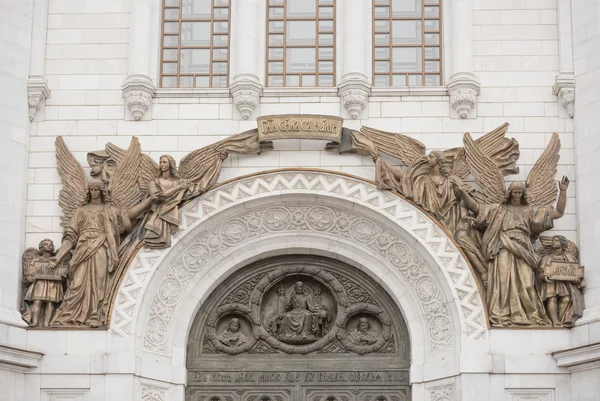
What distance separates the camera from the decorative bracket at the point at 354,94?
22656 mm

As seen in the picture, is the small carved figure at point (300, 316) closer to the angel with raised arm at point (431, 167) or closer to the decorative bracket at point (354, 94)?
the angel with raised arm at point (431, 167)

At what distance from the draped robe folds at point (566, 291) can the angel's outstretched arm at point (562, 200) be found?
2.22ft

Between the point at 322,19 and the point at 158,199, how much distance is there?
4590mm

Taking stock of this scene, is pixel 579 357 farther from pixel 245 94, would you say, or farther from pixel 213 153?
pixel 245 94

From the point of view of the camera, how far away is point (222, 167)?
22594mm

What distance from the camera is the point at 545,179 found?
22.1m

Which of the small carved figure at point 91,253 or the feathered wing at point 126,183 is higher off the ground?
the feathered wing at point 126,183

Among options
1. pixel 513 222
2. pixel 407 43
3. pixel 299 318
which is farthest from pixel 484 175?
pixel 299 318

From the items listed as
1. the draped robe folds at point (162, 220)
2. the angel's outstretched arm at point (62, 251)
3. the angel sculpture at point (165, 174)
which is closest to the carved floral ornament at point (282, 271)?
the draped robe folds at point (162, 220)

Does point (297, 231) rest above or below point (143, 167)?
below

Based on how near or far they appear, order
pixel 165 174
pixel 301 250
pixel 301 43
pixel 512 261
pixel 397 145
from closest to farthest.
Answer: pixel 512 261, pixel 165 174, pixel 397 145, pixel 301 250, pixel 301 43

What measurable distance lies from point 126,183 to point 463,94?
595 cm

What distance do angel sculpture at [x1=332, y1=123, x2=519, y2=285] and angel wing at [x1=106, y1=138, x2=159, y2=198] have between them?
11.0 feet

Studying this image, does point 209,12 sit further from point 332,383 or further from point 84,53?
point 332,383
